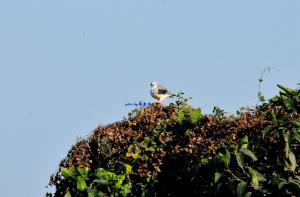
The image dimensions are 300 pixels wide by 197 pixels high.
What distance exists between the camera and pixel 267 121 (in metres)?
11.1

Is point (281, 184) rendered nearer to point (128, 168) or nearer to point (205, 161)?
point (205, 161)

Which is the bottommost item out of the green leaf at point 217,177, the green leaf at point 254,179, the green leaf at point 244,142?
the green leaf at point 254,179

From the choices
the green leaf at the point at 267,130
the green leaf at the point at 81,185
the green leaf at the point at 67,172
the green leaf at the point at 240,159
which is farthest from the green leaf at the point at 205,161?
the green leaf at the point at 67,172

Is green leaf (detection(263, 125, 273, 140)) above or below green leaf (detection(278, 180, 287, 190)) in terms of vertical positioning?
above

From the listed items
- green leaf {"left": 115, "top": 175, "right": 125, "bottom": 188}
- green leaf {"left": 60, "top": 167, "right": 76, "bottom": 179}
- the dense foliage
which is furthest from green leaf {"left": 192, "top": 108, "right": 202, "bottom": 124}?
green leaf {"left": 60, "top": 167, "right": 76, "bottom": 179}

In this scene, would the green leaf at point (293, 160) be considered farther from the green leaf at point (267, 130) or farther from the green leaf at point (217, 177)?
the green leaf at point (217, 177)

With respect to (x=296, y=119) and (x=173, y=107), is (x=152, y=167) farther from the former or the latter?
(x=296, y=119)

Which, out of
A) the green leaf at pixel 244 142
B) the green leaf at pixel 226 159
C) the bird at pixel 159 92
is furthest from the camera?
the bird at pixel 159 92

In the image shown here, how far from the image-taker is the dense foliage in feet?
34.3

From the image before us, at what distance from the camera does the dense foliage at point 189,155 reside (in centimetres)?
1046

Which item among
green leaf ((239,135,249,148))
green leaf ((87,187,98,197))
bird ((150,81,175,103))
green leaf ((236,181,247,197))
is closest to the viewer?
green leaf ((236,181,247,197))

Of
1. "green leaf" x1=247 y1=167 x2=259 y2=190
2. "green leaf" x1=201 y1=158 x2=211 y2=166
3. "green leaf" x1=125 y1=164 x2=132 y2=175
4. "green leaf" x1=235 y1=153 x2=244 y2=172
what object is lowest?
"green leaf" x1=247 y1=167 x2=259 y2=190

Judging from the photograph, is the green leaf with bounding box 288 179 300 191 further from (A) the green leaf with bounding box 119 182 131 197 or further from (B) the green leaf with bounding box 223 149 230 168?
(A) the green leaf with bounding box 119 182 131 197

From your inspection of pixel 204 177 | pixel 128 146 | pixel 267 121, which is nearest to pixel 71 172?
pixel 128 146
